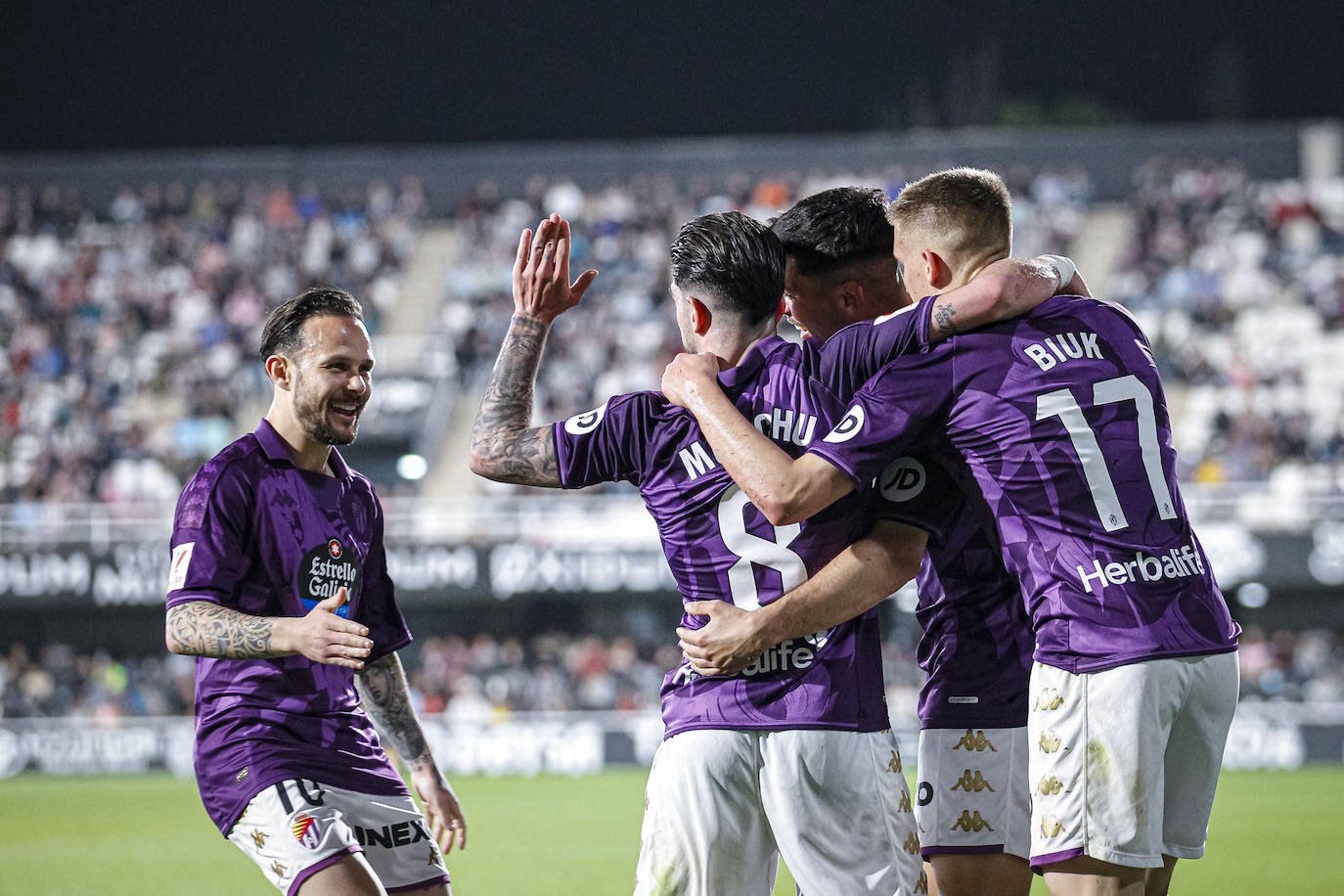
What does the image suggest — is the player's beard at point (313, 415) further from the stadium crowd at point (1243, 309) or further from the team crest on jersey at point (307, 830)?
the stadium crowd at point (1243, 309)

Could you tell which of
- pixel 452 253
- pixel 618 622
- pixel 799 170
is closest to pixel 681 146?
pixel 799 170

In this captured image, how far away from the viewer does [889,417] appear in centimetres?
351

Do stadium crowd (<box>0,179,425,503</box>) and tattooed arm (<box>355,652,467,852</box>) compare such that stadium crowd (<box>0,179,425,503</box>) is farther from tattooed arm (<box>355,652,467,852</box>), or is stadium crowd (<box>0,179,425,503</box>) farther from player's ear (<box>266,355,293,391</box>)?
player's ear (<box>266,355,293,391</box>)

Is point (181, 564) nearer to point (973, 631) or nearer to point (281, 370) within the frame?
point (281, 370)

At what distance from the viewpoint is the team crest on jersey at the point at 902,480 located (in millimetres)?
3729

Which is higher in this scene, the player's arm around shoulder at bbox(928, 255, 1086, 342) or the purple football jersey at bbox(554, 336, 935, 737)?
the player's arm around shoulder at bbox(928, 255, 1086, 342)

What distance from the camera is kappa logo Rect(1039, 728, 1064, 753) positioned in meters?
3.49

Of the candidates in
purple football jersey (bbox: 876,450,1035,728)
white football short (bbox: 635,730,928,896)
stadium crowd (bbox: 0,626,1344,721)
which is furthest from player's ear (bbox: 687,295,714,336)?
stadium crowd (bbox: 0,626,1344,721)

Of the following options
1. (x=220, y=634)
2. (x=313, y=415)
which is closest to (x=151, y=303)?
(x=313, y=415)

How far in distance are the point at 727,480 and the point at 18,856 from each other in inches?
455

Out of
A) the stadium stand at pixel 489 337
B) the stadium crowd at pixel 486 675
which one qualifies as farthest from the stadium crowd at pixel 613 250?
the stadium crowd at pixel 486 675

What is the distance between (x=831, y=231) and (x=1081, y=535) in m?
1.08

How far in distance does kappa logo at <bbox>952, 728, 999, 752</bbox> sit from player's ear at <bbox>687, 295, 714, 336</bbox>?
4.75 feet

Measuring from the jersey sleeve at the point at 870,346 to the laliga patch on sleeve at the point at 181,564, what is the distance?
1.96m
